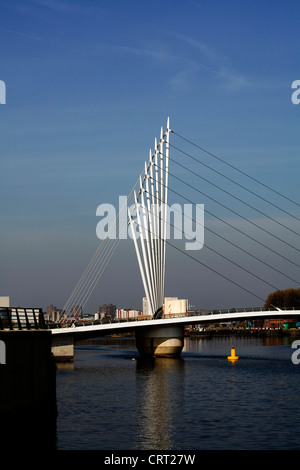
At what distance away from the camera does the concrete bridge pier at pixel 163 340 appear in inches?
3383

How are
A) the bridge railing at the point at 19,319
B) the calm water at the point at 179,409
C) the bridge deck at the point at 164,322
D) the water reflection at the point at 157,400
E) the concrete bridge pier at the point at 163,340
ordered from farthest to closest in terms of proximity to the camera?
the concrete bridge pier at the point at 163,340 → the bridge deck at the point at 164,322 → the bridge railing at the point at 19,319 → the water reflection at the point at 157,400 → the calm water at the point at 179,409

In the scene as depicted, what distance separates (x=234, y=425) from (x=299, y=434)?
11.2ft

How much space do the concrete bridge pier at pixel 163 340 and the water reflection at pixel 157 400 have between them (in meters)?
8.31

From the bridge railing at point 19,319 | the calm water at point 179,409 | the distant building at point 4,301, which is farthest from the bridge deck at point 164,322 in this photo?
the bridge railing at point 19,319

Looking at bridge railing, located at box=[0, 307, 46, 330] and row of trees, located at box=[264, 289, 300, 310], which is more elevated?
row of trees, located at box=[264, 289, 300, 310]

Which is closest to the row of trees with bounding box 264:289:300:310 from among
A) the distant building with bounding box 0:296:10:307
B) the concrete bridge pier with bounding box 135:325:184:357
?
the concrete bridge pier with bounding box 135:325:184:357

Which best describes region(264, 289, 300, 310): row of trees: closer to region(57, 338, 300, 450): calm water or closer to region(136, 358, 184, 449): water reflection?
region(136, 358, 184, 449): water reflection

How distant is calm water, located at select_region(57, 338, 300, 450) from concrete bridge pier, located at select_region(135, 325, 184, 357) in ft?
62.0

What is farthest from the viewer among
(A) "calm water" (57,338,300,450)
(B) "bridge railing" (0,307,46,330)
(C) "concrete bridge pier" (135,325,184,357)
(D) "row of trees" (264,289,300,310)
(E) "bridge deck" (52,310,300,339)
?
(D) "row of trees" (264,289,300,310)

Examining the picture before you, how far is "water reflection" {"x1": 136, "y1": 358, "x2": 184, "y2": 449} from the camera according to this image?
1194 inches

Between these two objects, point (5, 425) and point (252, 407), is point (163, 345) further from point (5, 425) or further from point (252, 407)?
point (5, 425)

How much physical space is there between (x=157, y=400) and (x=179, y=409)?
14.1 ft

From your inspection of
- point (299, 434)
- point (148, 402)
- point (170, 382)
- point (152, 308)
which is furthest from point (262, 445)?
point (152, 308)

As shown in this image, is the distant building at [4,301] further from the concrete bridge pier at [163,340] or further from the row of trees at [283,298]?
the row of trees at [283,298]
